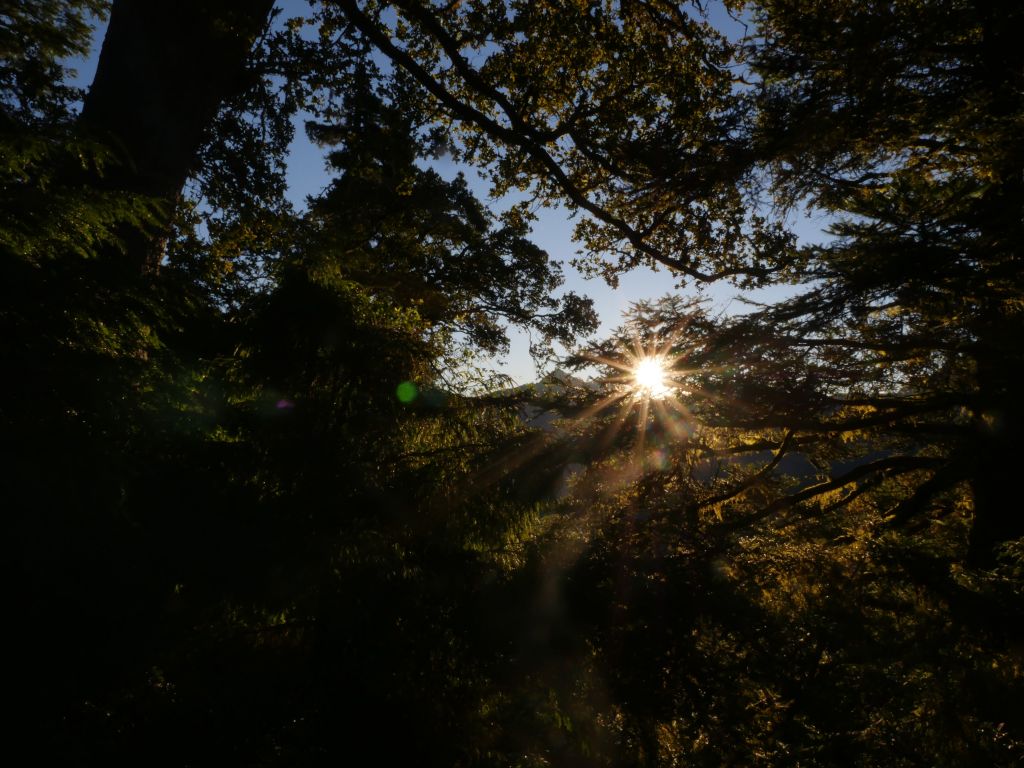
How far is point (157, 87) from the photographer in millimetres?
4902

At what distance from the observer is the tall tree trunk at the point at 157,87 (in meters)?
4.76

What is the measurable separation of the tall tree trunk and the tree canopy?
3 cm

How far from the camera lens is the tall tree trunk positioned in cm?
476

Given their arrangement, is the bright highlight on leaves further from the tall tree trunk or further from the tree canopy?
the tall tree trunk

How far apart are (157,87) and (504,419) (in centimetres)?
456

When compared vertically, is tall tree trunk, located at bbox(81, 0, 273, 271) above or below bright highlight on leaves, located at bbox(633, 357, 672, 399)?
above

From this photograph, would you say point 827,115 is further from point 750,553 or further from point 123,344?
point 123,344

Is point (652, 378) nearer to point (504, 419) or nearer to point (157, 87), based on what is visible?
point (504, 419)

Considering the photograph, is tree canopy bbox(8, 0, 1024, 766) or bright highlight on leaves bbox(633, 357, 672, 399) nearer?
tree canopy bbox(8, 0, 1024, 766)

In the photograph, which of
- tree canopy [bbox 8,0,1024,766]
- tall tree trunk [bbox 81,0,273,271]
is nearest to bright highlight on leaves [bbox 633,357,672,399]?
tree canopy [bbox 8,0,1024,766]

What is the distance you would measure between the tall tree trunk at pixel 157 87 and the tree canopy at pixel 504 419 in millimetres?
32

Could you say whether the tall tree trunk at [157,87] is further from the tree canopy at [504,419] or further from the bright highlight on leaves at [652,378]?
the bright highlight on leaves at [652,378]

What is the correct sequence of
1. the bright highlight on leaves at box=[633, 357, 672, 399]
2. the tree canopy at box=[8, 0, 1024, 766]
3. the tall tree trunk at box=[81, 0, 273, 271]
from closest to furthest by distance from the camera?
the tree canopy at box=[8, 0, 1024, 766], the tall tree trunk at box=[81, 0, 273, 271], the bright highlight on leaves at box=[633, 357, 672, 399]

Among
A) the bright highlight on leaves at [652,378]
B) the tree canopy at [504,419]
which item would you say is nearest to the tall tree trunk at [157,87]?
the tree canopy at [504,419]
